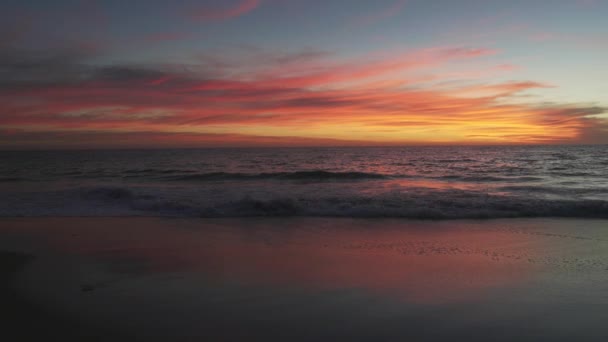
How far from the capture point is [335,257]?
22.3 feet

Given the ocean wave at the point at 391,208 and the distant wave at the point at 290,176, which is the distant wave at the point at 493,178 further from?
the ocean wave at the point at 391,208

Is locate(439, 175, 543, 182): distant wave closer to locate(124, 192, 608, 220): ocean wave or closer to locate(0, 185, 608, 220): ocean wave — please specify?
locate(0, 185, 608, 220): ocean wave

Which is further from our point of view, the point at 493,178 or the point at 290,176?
the point at 290,176

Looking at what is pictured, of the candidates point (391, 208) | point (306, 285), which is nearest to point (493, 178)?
point (391, 208)

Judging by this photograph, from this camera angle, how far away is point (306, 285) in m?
5.37

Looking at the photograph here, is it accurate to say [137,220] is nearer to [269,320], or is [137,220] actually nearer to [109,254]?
[109,254]

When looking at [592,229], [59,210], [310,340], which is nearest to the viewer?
[310,340]

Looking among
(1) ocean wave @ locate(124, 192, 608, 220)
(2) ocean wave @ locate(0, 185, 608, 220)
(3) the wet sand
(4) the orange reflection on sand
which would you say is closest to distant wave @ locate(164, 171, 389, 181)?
(2) ocean wave @ locate(0, 185, 608, 220)

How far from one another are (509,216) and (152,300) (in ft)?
34.9

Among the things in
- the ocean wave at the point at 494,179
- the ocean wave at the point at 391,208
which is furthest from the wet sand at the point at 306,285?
the ocean wave at the point at 494,179

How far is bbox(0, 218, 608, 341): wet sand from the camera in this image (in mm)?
4078

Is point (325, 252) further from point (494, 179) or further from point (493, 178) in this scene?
point (493, 178)

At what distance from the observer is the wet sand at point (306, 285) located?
408cm

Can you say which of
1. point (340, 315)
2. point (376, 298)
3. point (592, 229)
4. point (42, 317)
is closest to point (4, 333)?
point (42, 317)
